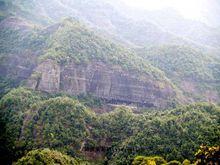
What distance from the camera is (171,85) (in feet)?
378

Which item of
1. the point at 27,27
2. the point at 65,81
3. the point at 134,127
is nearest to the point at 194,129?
the point at 134,127

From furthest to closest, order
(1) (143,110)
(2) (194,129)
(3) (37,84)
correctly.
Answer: (1) (143,110) → (3) (37,84) → (2) (194,129)

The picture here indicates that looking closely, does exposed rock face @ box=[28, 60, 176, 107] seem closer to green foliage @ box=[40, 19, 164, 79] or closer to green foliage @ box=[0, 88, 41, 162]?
green foliage @ box=[40, 19, 164, 79]

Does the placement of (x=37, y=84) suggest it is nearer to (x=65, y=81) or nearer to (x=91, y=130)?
(x=65, y=81)

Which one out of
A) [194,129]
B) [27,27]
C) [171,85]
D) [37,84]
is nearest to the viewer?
[194,129]

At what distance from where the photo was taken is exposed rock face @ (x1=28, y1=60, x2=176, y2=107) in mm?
99312

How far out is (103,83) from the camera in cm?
10656

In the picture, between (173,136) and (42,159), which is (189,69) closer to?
(173,136)

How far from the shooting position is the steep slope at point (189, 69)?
125500mm

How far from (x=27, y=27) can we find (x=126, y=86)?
43.1 metres

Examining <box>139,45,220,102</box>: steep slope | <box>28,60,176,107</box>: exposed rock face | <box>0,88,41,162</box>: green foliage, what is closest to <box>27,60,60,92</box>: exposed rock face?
<box>28,60,176,107</box>: exposed rock face

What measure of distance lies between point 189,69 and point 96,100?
136ft

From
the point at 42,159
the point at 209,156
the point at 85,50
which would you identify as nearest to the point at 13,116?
the point at 42,159

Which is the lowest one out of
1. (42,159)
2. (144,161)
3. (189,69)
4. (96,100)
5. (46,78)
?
(96,100)
